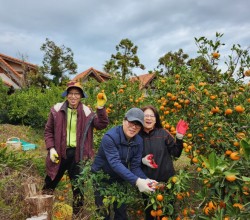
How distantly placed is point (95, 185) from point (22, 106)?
11.1m

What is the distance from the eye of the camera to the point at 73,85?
3.26 metres

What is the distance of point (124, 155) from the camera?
280cm

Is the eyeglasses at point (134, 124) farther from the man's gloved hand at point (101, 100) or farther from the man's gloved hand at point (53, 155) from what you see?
the man's gloved hand at point (53, 155)

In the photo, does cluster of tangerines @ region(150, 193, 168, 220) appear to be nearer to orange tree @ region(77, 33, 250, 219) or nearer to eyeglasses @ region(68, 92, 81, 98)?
orange tree @ region(77, 33, 250, 219)

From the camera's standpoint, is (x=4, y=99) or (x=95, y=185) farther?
(x=4, y=99)

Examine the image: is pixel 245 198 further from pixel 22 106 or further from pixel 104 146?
pixel 22 106

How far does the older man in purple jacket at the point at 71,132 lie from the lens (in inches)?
131

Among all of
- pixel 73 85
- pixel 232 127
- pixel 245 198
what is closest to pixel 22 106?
pixel 73 85

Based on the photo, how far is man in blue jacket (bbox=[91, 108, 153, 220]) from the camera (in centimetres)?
262

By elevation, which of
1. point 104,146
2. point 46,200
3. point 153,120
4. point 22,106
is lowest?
point 46,200

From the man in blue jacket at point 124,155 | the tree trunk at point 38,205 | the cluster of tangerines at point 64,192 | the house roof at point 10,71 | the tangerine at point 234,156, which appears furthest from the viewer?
the house roof at point 10,71

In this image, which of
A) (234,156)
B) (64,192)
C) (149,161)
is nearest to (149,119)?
(149,161)

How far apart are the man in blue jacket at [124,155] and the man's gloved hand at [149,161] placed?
65mm

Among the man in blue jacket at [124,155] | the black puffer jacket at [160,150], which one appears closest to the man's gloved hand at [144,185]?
the man in blue jacket at [124,155]
